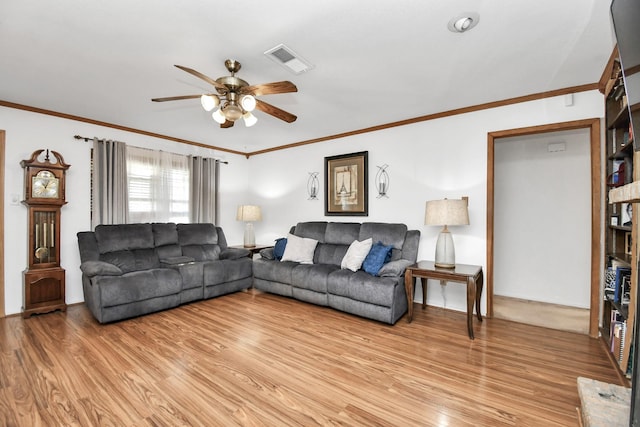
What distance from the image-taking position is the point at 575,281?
12.7ft


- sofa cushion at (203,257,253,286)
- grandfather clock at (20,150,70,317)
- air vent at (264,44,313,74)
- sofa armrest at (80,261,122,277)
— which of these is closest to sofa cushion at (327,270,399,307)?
sofa cushion at (203,257,253,286)

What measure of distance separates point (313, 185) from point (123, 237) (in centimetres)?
281

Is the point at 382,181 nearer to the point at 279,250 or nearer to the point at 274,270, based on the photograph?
the point at 279,250

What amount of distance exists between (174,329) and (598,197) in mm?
4262

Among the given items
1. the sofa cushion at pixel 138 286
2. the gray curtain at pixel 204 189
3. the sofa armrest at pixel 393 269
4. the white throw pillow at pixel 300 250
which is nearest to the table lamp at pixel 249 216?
the gray curtain at pixel 204 189

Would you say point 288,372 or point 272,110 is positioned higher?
point 272,110

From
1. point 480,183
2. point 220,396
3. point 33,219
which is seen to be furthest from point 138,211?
point 480,183

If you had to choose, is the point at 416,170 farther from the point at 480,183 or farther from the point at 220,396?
the point at 220,396

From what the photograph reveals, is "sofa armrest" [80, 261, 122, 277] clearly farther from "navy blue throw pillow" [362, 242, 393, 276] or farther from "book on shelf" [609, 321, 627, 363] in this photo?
"book on shelf" [609, 321, 627, 363]

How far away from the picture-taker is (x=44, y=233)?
3494mm

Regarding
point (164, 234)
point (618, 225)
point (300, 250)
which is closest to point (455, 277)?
point (618, 225)

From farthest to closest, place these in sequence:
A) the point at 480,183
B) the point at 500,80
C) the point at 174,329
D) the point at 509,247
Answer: the point at 509,247 → the point at 480,183 → the point at 174,329 → the point at 500,80

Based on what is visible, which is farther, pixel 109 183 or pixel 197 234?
pixel 197 234

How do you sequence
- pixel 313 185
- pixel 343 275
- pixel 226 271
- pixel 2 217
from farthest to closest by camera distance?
pixel 313 185 → pixel 226 271 → pixel 343 275 → pixel 2 217
